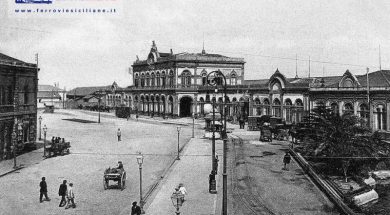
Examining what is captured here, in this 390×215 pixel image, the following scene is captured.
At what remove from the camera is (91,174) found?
2278 cm

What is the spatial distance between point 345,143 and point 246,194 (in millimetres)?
6596

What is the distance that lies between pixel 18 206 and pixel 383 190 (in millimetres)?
17992

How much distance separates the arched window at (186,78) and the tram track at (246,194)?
3719 centimetres

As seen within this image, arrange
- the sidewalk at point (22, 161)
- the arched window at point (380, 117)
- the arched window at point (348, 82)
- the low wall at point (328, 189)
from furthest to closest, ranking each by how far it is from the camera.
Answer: the arched window at point (348, 82) → the arched window at point (380, 117) → the sidewalk at point (22, 161) → the low wall at point (328, 189)

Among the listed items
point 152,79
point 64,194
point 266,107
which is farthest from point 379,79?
point 152,79

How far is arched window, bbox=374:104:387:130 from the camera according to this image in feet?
115

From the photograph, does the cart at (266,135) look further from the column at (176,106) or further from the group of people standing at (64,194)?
the column at (176,106)

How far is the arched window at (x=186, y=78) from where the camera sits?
6323 cm

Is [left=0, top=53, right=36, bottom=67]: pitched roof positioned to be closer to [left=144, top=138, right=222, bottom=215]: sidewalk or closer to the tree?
[left=144, top=138, right=222, bottom=215]: sidewalk

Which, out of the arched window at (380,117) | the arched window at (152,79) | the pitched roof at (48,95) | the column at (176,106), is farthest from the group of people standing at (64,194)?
the pitched roof at (48,95)

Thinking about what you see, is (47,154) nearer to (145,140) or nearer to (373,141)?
(145,140)

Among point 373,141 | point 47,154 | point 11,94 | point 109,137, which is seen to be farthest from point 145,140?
point 373,141

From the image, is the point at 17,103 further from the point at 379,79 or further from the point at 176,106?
the point at 176,106

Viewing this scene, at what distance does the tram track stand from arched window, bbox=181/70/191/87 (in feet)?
122
